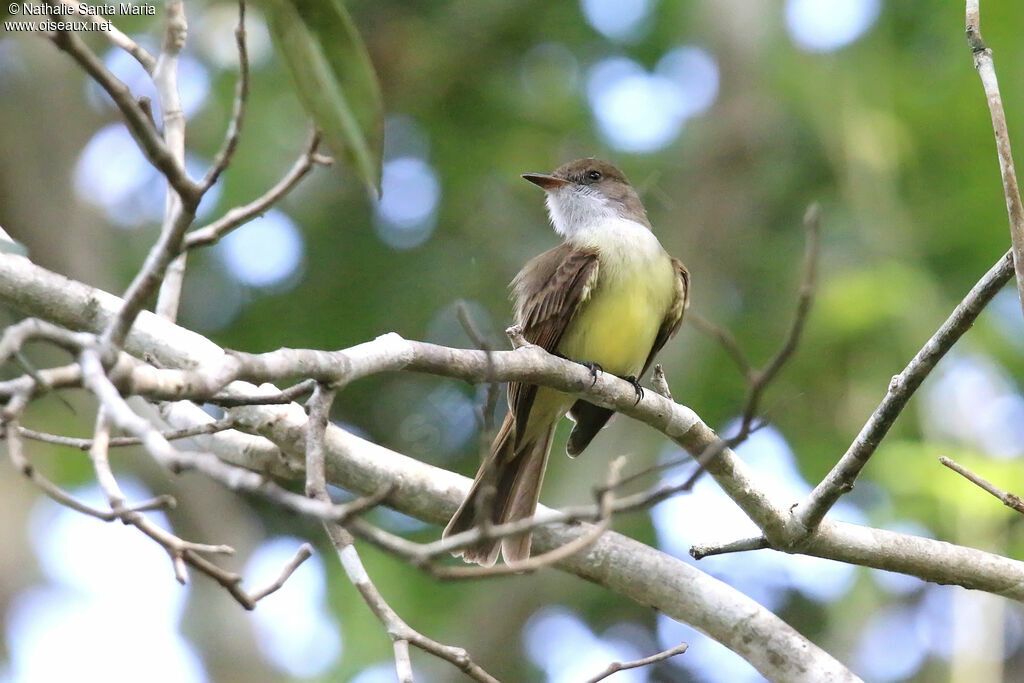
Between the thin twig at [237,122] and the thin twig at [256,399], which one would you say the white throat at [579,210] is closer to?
the thin twig at [256,399]

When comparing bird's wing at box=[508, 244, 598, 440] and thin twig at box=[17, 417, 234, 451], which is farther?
bird's wing at box=[508, 244, 598, 440]

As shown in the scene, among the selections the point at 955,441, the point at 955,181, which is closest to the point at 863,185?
the point at 955,181

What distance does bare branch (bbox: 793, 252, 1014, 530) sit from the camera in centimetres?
301

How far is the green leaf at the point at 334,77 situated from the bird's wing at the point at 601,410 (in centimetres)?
305

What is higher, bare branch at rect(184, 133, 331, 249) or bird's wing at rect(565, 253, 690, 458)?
bird's wing at rect(565, 253, 690, 458)

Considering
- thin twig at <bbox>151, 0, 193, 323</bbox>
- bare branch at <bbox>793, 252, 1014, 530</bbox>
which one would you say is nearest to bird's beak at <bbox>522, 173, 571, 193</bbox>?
thin twig at <bbox>151, 0, 193, 323</bbox>

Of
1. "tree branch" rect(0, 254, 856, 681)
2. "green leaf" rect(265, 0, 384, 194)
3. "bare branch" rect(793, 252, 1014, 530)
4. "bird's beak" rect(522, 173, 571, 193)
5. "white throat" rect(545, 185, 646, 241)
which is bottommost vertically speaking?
"green leaf" rect(265, 0, 384, 194)

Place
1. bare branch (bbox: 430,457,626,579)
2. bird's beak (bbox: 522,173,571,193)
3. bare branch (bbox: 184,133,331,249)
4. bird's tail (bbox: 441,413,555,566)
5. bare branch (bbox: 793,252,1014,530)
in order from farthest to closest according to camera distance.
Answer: bird's beak (bbox: 522,173,571,193), bird's tail (bbox: 441,413,555,566), bare branch (bbox: 793,252,1014,530), bare branch (bbox: 184,133,331,249), bare branch (bbox: 430,457,626,579)

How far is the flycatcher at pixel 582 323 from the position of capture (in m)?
5.07

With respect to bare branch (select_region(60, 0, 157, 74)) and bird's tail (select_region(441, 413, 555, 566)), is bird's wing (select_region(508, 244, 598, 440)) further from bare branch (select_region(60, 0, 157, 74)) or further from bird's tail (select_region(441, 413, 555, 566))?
bare branch (select_region(60, 0, 157, 74))

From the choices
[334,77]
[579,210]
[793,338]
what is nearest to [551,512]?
[793,338]

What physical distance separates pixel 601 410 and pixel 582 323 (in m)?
0.38

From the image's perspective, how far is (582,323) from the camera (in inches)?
205

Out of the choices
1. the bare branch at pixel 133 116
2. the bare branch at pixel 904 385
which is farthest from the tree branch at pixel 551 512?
the bare branch at pixel 133 116
